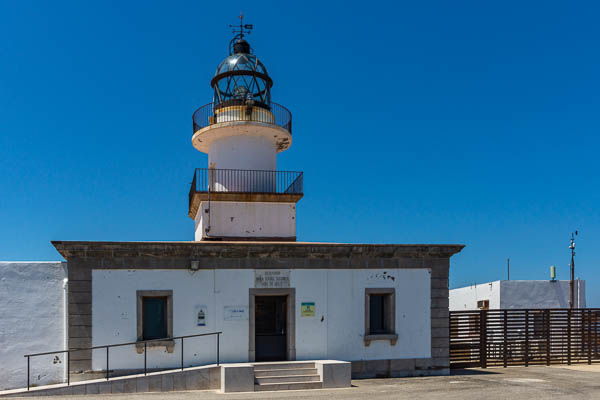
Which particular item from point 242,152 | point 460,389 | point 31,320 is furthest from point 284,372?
point 242,152

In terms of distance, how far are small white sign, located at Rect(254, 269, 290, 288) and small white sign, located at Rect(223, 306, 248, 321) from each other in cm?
73

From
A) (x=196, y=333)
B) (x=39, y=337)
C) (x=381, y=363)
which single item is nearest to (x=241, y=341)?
(x=196, y=333)

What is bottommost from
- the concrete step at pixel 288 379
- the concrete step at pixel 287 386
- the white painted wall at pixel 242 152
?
the concrete step at pixel 287 386

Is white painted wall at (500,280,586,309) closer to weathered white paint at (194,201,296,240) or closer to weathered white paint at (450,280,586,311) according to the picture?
weathered white paint at (450,280,586,311)

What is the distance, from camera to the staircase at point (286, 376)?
15375 millimetres

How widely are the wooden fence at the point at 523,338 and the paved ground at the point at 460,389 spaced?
112 centimetres

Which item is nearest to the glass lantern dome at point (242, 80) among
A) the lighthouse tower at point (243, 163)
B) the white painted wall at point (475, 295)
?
the lighthouse tower at point (243, 163)

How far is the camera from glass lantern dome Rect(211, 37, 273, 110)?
22141 millimetres

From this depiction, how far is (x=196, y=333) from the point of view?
16.2 meters

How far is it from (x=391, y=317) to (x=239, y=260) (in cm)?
451

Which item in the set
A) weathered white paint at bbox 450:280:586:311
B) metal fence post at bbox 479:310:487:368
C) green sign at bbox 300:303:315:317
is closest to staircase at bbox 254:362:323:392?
green sign at bbox 300:303:315:317

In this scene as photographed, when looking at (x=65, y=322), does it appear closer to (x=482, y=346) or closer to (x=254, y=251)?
(x=254, y=251)

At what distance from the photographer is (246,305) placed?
16562 mm

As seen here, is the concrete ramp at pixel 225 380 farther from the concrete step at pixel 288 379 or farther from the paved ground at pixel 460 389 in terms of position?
the paved ground at pixel 460 389
